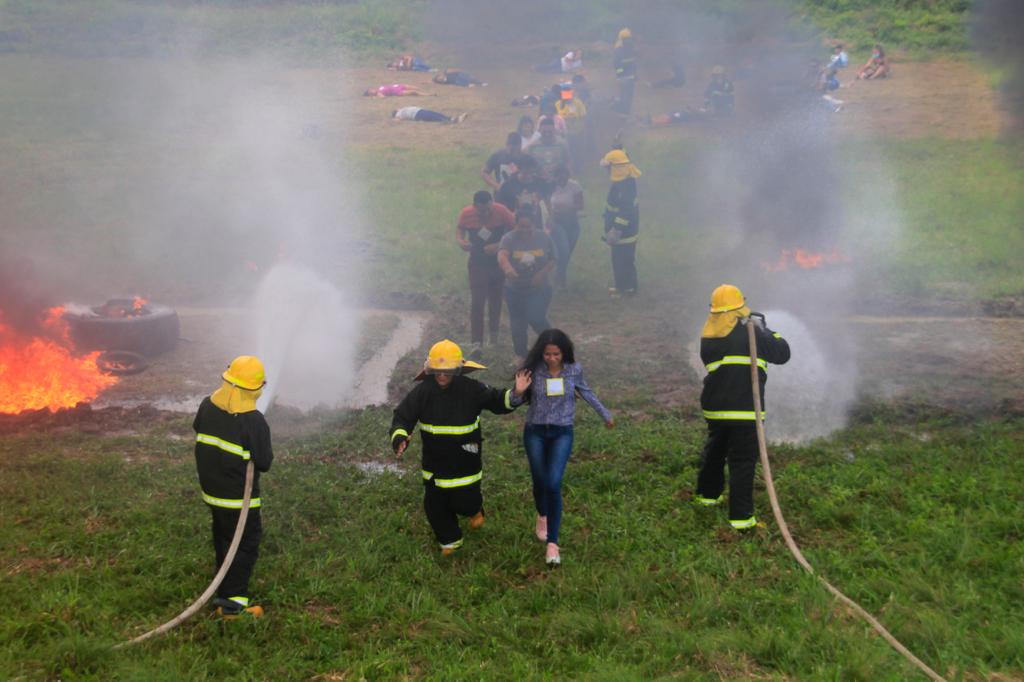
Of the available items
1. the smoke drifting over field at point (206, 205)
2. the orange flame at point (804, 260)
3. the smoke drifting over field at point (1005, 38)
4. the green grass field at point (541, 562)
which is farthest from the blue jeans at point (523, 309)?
the smoke drifting over field at point (1005, 38)

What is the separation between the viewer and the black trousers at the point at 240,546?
18.4ft

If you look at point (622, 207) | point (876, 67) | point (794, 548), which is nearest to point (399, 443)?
point (794, 548)

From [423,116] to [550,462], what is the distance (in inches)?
709

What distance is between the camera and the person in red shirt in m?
11.6

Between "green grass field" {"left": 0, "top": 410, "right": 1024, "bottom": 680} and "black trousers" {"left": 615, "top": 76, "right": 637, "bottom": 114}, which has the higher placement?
"black trousers" {"left": 615, "top": 76, "right": 637, "bottom": 114}

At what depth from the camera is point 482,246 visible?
11672 mm

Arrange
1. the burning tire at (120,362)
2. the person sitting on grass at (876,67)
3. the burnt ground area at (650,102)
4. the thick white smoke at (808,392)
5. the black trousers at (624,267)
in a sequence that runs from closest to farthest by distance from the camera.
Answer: the thick white smoke at (808,392)
the burning tire at (120,362)
the black trousers at (624,267)
the burnt ground area at (650,102)
the person sitting on grass at (876,67)

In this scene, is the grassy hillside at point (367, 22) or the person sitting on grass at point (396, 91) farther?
the person sitting on grass at point (396, 91)

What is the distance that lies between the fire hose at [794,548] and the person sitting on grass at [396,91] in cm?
1931

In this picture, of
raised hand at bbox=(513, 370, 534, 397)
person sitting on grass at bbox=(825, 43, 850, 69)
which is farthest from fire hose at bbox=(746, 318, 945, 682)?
person sitting on grass at bbox=(825, 43, 850, 69)

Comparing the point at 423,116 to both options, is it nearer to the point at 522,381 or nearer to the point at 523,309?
the point at 523,309

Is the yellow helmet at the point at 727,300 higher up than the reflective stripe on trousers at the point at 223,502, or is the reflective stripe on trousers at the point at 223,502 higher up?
the yellow helmet at the point at 727,300

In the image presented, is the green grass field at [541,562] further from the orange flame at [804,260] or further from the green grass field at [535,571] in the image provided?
the orange flame at [804,260]

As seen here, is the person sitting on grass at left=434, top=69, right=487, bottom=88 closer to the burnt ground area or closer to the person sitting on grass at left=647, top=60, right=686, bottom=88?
the burnt ground area
